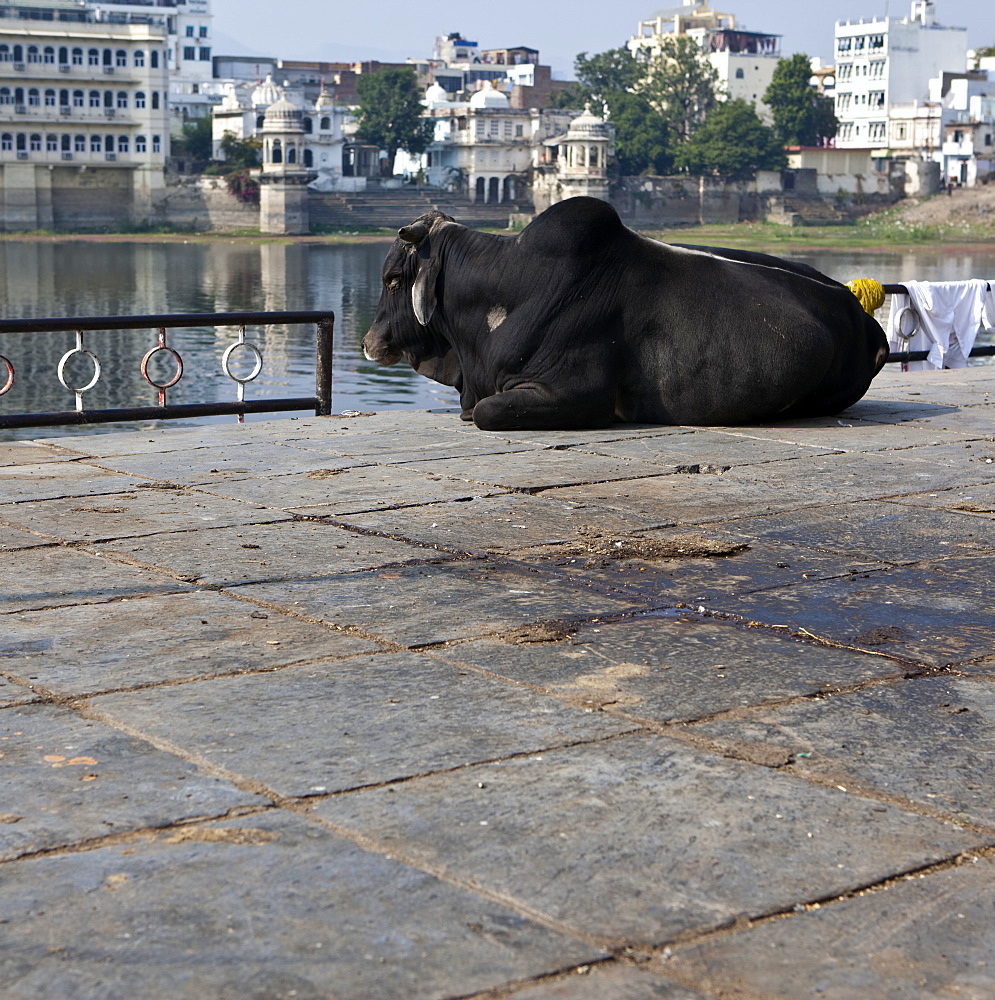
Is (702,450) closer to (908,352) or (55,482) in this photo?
(55,482)

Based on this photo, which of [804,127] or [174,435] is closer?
[174,435]

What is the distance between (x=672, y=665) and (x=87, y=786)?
4.41 feet

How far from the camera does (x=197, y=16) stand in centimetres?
10850

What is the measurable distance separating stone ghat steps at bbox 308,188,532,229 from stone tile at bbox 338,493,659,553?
75064mm

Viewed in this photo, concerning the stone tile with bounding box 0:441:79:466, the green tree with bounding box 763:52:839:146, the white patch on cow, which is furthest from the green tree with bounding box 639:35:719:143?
the stone tile with bounding box 0:441:79:466

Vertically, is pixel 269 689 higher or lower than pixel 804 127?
lower

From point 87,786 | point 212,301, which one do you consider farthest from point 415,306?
point 212,301

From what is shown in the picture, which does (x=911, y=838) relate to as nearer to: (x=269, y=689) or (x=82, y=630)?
(x=269, y=689)

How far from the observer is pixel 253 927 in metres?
2.24

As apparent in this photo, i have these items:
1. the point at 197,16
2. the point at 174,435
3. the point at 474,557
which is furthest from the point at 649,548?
the point at 197,16

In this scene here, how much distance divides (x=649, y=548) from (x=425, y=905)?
2546 mm

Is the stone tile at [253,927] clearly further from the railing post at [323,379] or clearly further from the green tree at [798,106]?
the green tree at [798,106]

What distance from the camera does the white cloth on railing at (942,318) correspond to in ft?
39.8

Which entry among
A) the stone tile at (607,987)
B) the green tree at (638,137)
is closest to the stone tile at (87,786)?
the stone tile at (607,987)
